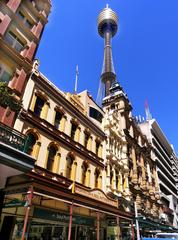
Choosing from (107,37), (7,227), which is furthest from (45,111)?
(107,37)

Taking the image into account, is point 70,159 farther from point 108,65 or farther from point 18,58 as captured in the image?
point 108,65

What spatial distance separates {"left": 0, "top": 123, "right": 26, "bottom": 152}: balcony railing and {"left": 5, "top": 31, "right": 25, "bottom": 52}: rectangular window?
1005 cm

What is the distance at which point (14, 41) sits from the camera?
18.4 meters

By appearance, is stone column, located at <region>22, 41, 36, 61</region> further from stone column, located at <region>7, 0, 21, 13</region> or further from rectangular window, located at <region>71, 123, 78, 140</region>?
rectangular window, located at <region>71, 123, 78, 140</region>

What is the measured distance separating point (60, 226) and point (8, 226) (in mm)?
5429

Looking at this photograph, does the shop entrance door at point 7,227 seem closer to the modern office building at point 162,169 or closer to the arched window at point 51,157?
the arched window at point 51,157

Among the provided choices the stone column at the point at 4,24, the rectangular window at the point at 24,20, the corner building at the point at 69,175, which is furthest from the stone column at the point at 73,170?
the rectangular window at the point at 24,20

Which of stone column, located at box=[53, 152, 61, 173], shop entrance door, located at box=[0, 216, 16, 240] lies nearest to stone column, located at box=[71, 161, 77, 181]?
stone column, located at box=[53, 152, 61, 173]

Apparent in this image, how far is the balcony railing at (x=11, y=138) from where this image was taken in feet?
34.5

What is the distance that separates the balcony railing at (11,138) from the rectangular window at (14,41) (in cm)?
1005

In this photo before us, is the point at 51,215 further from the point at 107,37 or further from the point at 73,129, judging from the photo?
the point at 107,37

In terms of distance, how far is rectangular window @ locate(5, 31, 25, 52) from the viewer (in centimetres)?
1784

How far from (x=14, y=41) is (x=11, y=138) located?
1110 centimetres

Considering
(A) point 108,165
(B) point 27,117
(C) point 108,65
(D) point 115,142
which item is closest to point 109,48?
(C) point 108,65
